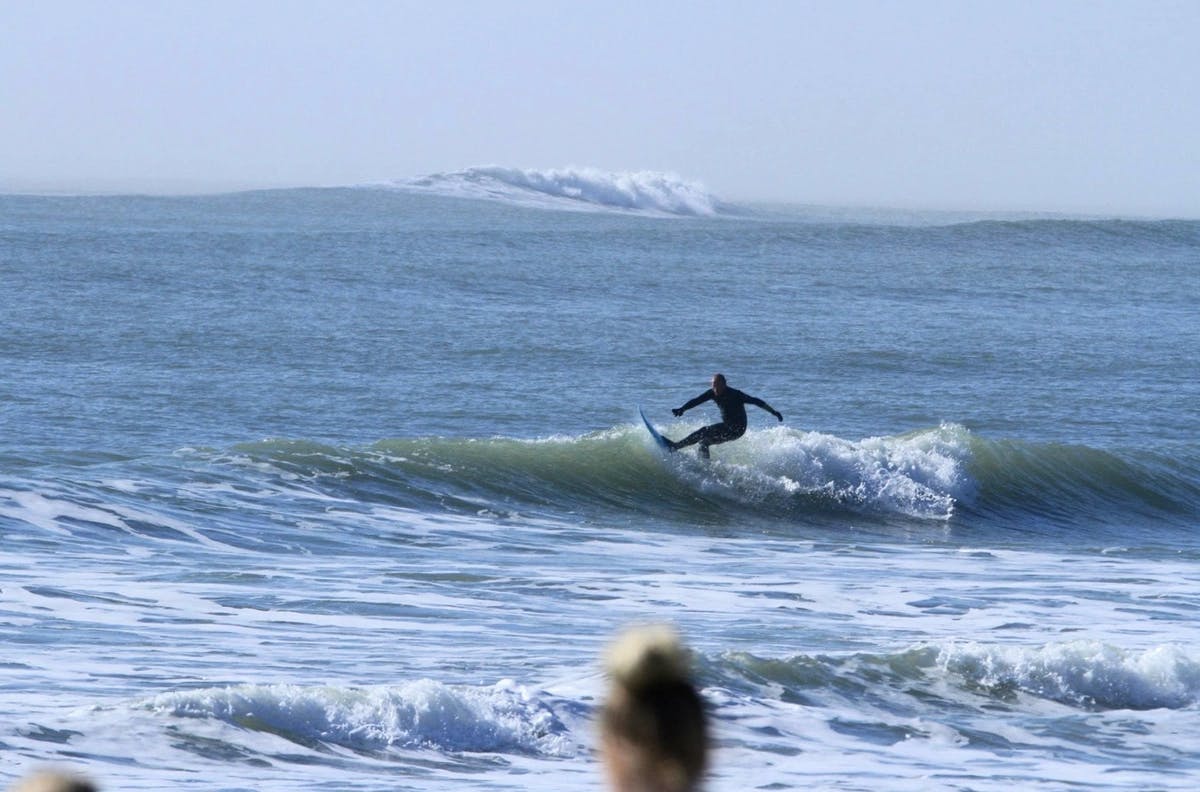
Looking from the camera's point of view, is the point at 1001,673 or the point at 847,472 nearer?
the point at 1001,673

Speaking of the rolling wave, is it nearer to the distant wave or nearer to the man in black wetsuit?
the man in black wetsuit

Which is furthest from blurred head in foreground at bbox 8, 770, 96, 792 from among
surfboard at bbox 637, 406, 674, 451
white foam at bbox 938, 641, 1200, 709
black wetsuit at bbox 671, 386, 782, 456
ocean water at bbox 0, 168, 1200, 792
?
surfboard at bbox 637, 406, 674, 451

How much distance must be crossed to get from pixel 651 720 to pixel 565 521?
57.5 ft

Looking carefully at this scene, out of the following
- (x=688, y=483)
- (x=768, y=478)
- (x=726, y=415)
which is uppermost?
(x=726, y=415)

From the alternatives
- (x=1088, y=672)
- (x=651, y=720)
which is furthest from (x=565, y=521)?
(x=651, y=720)

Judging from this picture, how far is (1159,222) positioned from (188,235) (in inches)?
1455

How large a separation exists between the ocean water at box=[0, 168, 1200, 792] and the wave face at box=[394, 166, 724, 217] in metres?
40.6

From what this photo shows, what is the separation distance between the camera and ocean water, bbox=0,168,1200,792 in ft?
30.2

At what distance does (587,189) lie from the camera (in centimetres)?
8919

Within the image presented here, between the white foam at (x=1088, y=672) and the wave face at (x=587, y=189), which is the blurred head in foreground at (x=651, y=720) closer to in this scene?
the white foam at (x=1088, y=672)

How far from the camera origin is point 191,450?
1908cm

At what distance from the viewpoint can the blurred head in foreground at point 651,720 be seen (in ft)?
3.32

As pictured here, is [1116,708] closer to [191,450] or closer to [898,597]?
[898,597]

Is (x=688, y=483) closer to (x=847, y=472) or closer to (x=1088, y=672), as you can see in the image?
(x=847, y=472)
